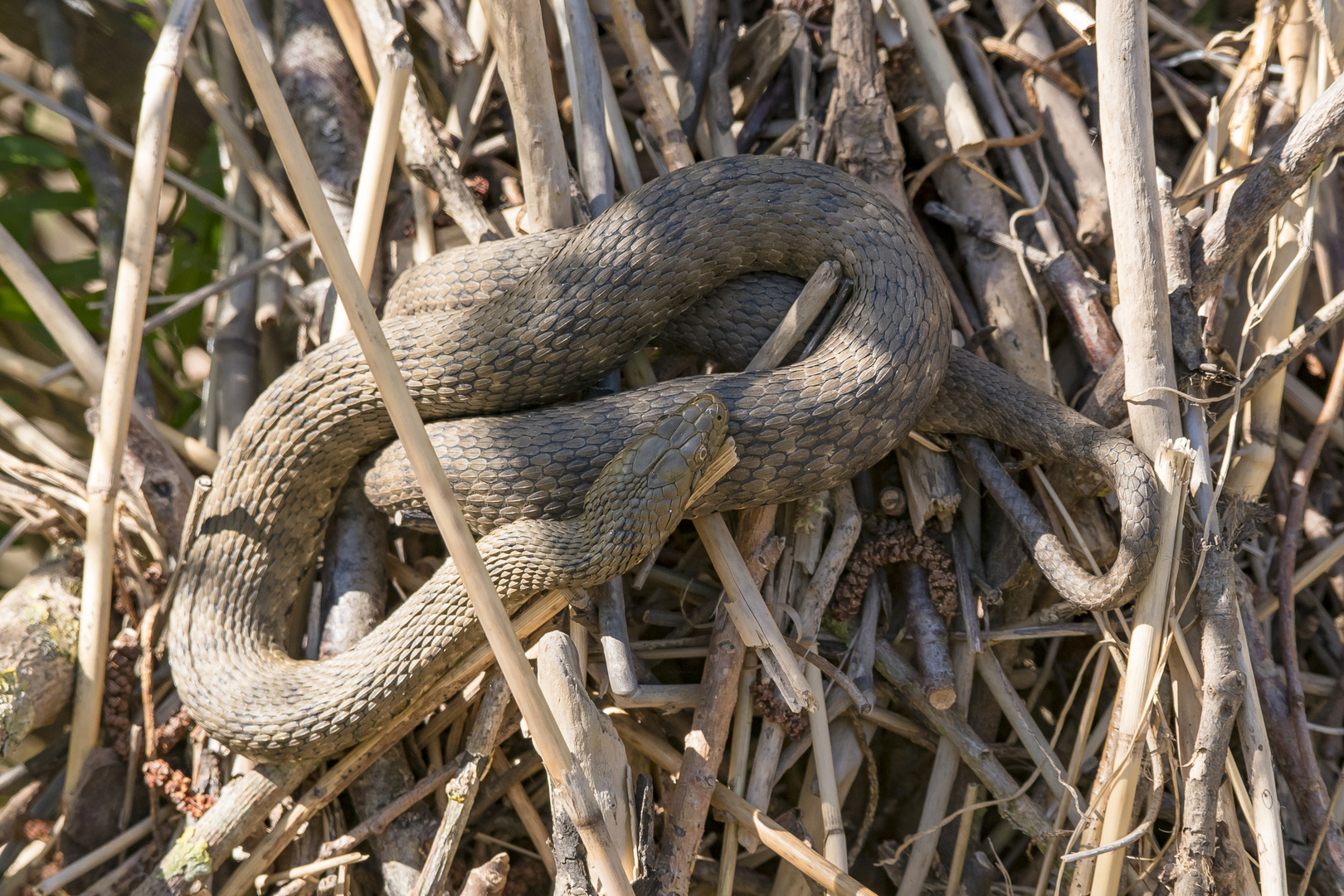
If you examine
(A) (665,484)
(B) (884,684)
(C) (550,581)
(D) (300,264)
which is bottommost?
(B) (884,684)

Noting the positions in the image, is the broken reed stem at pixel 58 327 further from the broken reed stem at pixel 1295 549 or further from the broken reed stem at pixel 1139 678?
the broken reed stem at pixel 1295 549

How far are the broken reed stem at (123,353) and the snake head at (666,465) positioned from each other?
162cm

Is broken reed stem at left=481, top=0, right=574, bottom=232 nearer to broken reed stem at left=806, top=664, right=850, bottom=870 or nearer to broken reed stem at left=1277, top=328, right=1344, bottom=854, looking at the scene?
broken reed stem at left=806, top=664, right=850, bottom=870

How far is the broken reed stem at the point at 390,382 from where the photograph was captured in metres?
1.49

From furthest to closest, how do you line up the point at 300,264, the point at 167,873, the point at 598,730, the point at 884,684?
the point at 300,264, the point at 884,684, the point at 167,873, the point at 598,730

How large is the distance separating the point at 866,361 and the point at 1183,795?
5.11 feet

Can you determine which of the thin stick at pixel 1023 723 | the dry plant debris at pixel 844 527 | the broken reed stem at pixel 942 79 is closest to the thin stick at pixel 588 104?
the dry plant debris at pixel 844 527

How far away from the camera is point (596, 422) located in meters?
2.56

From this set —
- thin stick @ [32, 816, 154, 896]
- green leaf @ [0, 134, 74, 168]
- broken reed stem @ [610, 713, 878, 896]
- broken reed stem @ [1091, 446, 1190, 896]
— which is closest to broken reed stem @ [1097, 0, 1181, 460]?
broken reed stem @ [1091, 446, 1190, 896]

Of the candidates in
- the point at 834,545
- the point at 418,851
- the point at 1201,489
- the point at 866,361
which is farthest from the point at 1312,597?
the point at 418,851

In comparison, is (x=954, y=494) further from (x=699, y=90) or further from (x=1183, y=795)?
(x=699, y=90)

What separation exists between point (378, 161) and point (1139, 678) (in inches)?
112

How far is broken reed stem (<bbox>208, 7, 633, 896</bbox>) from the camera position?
4.89 ft

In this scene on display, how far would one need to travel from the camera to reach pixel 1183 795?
93.9 inches
